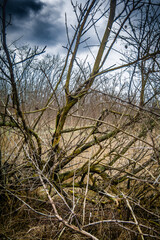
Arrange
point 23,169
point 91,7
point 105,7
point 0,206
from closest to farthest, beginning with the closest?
point 91,7
point 105,7
point 0,206
point 23,169

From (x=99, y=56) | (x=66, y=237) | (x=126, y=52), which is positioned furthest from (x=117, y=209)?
(x=126, y=52)

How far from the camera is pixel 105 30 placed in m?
1.82

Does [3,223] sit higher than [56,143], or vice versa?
[56,143]

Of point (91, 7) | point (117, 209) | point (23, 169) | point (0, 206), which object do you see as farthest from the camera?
point (23, 169)

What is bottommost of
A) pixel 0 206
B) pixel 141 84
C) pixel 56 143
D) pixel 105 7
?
pixel 0 206

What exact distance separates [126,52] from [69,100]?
1.31 metres

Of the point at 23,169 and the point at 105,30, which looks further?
the point at 23,169

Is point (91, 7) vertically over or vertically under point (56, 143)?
over

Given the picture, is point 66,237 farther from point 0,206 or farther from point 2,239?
point 0,206

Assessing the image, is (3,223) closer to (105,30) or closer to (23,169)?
(23,169)

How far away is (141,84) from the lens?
7.23ft

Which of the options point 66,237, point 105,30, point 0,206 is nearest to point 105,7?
point 105,30

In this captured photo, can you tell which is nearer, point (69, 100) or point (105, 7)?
point (105, 7)

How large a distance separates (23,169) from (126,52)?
8.41 ft
